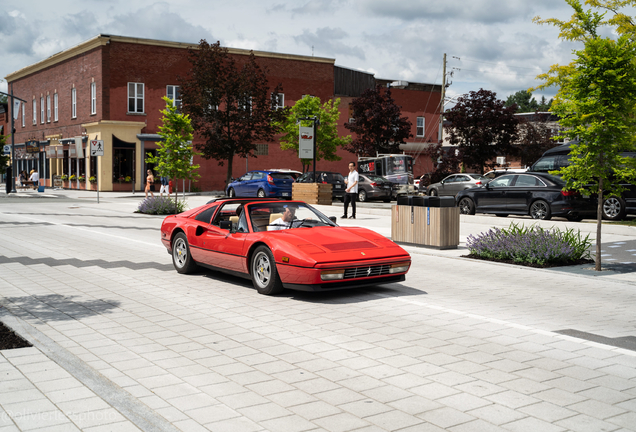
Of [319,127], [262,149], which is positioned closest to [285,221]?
[319,127]

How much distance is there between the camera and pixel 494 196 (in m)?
21.2

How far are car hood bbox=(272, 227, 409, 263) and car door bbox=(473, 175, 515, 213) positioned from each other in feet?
42.9

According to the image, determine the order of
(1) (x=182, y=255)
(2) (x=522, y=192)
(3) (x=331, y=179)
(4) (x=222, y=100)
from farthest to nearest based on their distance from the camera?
(4) (x=222, y=100)
(3) (x=331, y=179)
(2) (x=522, y=192)
(1) (x=182, y=255)

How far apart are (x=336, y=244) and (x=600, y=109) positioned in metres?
5.68

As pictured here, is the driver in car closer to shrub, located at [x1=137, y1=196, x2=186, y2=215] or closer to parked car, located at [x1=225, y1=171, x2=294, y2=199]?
shrub, located at [x1=137, y1=196, x2=186, y2=215]

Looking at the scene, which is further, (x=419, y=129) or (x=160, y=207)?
(x=419, y=129)

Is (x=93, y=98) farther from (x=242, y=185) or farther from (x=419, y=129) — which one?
(x=419, y=129)

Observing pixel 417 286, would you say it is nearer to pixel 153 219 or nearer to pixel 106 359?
pixel 106 359

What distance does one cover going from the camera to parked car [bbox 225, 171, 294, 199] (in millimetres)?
32125

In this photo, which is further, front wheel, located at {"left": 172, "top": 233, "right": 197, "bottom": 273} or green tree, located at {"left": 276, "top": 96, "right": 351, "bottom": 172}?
green tree, located at {"left": 276, "top": 96, "right": 351, "bottom": 172}

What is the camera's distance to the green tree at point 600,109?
10539 mm

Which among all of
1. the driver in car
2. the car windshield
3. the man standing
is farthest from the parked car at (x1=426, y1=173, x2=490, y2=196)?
the driver in car

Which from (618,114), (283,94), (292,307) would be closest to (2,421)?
(292,307)

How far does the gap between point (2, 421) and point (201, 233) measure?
225 inches
